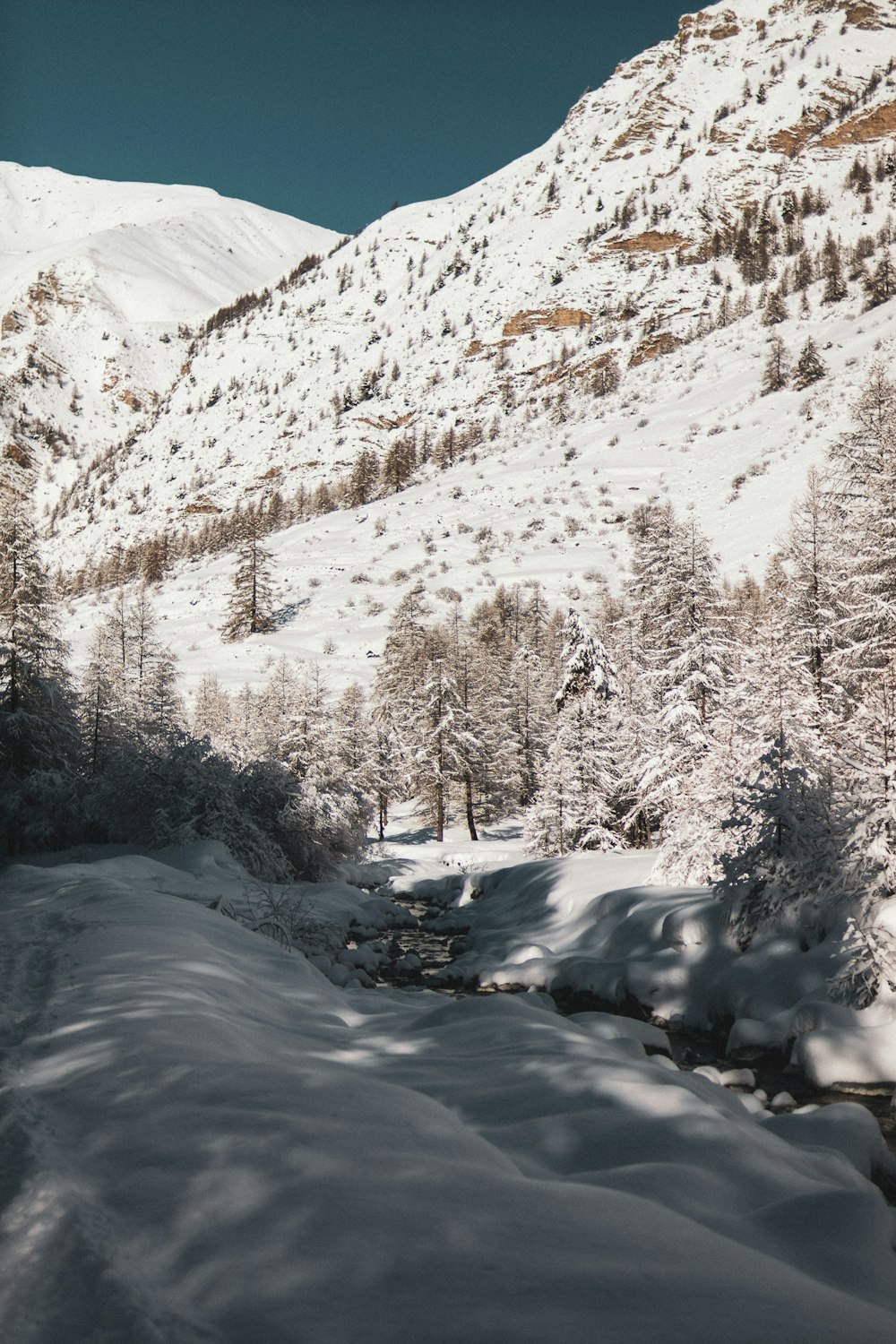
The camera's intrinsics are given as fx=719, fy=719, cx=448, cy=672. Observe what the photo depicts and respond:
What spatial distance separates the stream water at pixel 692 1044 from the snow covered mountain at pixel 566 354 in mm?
15253

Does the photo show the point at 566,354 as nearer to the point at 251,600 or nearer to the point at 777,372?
the point at 777,372

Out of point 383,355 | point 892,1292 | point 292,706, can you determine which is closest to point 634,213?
point 383,355

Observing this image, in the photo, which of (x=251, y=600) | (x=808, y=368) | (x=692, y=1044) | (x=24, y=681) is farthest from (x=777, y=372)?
(x=692, y=1044)

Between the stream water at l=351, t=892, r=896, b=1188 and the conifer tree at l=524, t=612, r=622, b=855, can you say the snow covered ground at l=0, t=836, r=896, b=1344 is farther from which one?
the conifer tree at l=524, t=612, r=622, b=855

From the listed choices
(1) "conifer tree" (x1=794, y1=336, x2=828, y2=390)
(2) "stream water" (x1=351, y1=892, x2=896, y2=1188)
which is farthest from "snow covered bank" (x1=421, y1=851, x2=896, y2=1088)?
(1) "conifer tree" (x1=794, y1=336, x2=828, y2=390)

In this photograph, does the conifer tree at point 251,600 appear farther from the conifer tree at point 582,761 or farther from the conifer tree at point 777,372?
the conifer tree at point 777,372

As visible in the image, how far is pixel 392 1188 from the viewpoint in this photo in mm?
2762

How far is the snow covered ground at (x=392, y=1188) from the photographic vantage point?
2.01m

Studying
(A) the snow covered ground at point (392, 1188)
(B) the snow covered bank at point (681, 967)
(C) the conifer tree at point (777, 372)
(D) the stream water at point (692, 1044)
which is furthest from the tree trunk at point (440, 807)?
(C) the conifer tree at point (777, 372)

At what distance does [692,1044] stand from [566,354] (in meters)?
121

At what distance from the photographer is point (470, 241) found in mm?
161625

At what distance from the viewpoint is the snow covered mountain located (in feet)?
235

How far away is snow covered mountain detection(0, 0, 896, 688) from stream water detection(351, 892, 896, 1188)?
15.3 m

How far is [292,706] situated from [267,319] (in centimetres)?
16958
